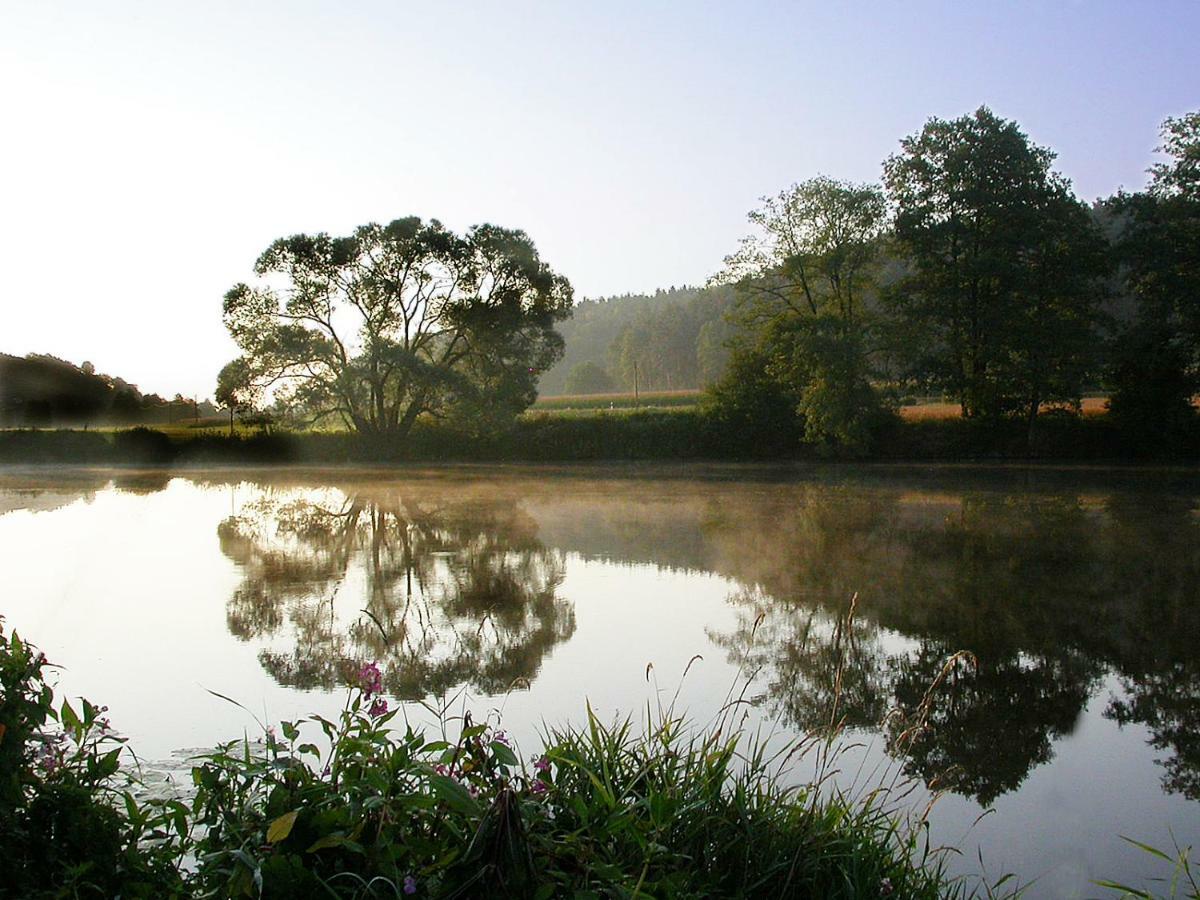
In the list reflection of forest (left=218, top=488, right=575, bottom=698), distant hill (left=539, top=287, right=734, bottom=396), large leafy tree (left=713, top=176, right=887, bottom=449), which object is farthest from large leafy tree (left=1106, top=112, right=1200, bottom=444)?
distant hill (left=539, top=287, right=734, bottom=396)

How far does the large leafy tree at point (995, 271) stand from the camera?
3189 cm

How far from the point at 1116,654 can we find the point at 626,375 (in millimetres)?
72801

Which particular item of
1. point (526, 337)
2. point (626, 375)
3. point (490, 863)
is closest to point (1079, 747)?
point (490, 863)

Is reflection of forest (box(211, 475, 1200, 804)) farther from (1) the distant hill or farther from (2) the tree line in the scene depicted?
(1) the distant hill

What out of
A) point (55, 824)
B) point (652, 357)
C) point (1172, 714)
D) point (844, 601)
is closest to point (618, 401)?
point (652, 357)

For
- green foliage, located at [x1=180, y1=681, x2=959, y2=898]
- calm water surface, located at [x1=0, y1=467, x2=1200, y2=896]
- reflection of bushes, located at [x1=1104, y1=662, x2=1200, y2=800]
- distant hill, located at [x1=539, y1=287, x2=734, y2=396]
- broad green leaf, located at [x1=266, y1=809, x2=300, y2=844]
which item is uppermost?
distant hill, located at [x1=539, y1=287, x2=734, y2=396]

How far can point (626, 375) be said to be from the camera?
80.2 m

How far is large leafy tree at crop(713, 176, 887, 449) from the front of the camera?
32.4 meters

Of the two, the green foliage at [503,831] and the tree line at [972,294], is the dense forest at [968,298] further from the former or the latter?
the green foliage at [503,831]

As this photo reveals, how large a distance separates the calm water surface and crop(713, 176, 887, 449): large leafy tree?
13723mm

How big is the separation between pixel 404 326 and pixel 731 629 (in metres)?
31.6

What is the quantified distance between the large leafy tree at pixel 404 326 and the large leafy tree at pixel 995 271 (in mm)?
13522

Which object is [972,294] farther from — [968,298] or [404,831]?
[404,831]

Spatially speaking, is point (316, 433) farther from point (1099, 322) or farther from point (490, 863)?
point (490, 863)
